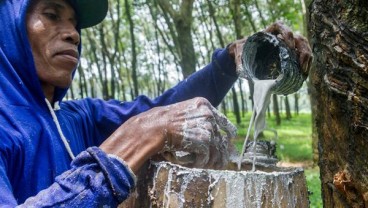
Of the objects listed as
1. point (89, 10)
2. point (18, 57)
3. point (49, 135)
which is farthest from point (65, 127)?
point (89, 10)

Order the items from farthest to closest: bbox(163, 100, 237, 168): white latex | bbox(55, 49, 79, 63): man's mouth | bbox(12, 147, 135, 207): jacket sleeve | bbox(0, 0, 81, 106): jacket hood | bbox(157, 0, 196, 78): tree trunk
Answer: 1. bbox(157, 0, 196, 78): tree trunk
2. bbox(55, 49, 79, 63): man's mouth
3. bbox(0, 0, 81, 106): jacket hood
4. bbox(163, 100, 237, 168): white latex
5. bbox(12, 147, 135, 207): jacket sleeve

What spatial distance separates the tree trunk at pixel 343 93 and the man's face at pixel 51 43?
0.80 meters

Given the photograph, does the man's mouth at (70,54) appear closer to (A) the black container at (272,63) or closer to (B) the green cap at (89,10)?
(B) the green cap at (89,10)

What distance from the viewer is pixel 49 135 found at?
5.29ft

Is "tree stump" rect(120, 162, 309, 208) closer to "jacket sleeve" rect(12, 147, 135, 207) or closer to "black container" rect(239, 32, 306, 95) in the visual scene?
"jacket sleeve" rect(12, 147, 135, 207)

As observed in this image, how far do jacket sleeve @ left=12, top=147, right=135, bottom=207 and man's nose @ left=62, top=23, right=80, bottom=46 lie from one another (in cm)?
59

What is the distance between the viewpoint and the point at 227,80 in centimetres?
222

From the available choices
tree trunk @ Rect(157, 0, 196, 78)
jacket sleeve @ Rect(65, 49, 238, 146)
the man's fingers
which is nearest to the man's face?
jacket sleeve @ Rect(65, 49, 238, 146)

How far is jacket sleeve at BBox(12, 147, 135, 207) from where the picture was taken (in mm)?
1208

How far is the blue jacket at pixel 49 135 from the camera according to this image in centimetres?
124

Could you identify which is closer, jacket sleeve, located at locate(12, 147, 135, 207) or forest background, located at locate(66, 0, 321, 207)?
jacket sleeve, located at locate(12, 147, 135, 207)

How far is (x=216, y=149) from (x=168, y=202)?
0.27m

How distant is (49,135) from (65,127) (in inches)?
6.2

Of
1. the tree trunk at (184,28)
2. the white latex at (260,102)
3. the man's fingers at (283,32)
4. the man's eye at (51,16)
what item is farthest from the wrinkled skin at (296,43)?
the tree trunk at (184,28)
